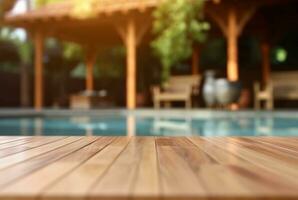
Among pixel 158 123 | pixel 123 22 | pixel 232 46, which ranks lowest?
pixel 158 123

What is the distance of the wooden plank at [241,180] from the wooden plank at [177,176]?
31 mm

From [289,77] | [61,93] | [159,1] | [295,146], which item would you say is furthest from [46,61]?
[295,146]

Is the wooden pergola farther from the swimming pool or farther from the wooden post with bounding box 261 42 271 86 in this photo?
the swimming pool

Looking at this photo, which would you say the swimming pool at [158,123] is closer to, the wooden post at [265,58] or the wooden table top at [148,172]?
the wooden table top at [148,172]

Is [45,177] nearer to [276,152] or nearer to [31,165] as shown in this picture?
[31,165]

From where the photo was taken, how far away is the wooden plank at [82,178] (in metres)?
→ 0.96

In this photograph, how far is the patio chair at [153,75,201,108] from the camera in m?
10.5

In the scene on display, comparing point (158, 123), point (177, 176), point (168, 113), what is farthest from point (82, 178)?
point (168, 113)

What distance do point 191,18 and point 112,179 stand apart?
9828mm

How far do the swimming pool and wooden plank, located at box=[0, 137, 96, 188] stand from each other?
4037 mm

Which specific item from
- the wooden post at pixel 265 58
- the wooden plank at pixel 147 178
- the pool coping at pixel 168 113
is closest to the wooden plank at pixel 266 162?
the wooden plank at pixel 147 178

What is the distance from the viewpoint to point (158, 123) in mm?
7824

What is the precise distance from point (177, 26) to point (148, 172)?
9.63m

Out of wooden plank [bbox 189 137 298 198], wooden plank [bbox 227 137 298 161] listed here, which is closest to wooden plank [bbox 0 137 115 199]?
wooden plank [bbox 189 137 298 198]
